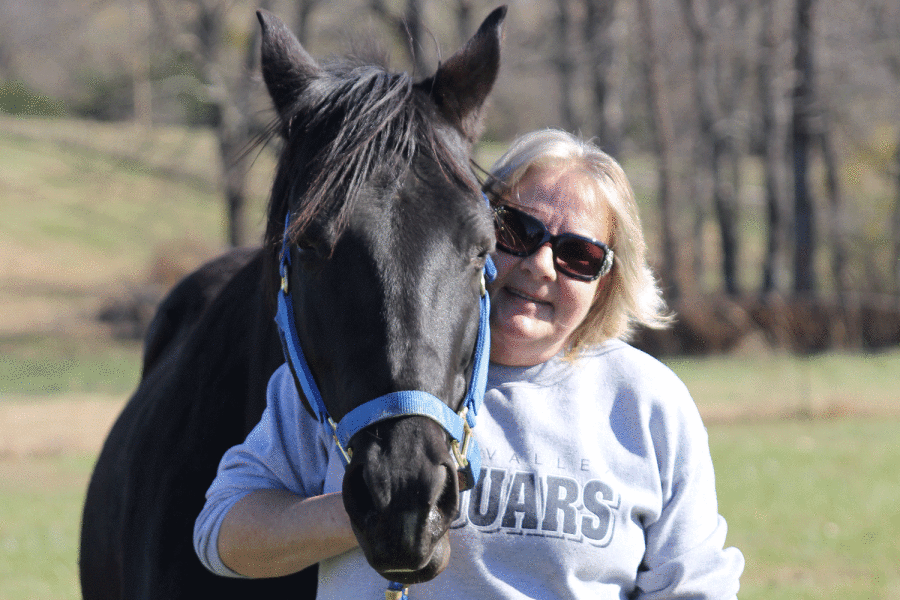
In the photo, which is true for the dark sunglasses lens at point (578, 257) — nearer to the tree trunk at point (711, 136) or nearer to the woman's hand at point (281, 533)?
the woman's hand at point (281, 533)

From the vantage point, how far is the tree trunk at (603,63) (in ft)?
76.9

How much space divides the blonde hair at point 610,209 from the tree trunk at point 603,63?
20.3 meters

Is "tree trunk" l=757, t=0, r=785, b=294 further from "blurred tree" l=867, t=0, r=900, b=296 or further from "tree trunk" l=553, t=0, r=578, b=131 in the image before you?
"tree trunk" l=553, t=0, r=578, b=131

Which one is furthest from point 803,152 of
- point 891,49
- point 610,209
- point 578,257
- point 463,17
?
point 578,257

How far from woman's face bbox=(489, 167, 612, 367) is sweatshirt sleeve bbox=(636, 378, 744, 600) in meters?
0.30

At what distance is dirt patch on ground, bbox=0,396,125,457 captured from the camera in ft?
35.5

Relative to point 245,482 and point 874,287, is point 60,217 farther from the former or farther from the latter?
point 245,482

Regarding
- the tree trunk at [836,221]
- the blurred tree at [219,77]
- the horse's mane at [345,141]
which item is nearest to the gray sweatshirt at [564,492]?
the horse's mane at [345,141]

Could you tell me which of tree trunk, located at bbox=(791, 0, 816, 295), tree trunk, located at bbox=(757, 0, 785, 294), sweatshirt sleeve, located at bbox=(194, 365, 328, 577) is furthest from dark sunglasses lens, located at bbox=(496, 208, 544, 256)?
tree trunk, located at bbox=(757, 0, 785, 294)

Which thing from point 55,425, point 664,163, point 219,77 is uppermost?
point 219,77

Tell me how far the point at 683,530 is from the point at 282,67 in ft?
4.54

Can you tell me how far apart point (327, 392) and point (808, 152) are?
2227cm

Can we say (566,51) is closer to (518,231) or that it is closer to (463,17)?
(463,17)

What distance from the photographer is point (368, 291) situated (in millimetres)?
1715
